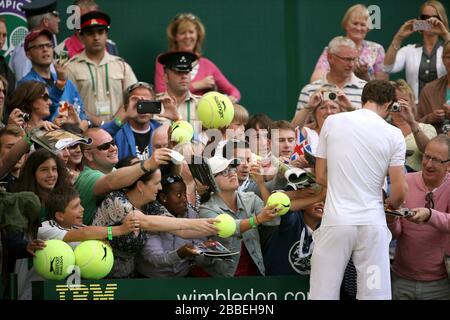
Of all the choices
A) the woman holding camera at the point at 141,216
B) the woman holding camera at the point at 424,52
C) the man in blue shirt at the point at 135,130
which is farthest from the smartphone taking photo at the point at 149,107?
the woman holding camera at the point at 424,52

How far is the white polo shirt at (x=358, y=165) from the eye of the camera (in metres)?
8.03

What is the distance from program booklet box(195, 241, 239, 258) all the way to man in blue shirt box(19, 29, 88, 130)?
2015mm

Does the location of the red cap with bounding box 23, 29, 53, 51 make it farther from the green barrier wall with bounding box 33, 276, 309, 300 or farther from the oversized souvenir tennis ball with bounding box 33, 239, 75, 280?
the green barrier wall with bounding box 33, 276, 309, 300

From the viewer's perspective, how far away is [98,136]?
9.00m

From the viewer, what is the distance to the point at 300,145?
950 cm

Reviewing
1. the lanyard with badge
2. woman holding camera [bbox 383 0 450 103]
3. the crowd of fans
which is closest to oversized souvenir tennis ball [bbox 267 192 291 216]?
the crowd of fans

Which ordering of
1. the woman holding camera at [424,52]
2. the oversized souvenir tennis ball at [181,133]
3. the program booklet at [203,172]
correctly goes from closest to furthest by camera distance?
the program booklet at [203,172] < the oversized souvenir tennis ball at [181,133] < the woman holding camera at [424,52]

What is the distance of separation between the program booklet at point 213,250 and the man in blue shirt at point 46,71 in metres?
2.02

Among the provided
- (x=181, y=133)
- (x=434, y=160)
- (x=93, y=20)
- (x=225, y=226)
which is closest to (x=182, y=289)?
(x=225, y=226)

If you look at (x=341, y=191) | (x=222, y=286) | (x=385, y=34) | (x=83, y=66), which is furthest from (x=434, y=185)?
(x=385, y=34)

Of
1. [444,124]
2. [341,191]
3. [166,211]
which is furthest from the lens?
[444,124]

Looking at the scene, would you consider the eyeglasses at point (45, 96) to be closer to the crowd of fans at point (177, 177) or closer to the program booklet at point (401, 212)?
the crowd of fans at point (177, 177)
